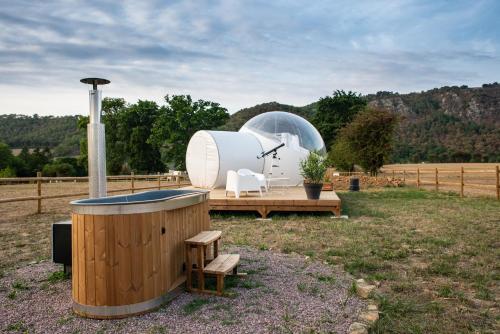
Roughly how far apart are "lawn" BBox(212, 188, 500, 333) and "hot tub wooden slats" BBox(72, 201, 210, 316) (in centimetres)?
202

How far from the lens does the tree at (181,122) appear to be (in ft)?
109

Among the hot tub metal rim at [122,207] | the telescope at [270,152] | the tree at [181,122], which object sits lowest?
the hot tub metal rim at [122,207]

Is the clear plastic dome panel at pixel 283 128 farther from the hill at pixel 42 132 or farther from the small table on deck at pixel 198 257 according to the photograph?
the hill at pixel 42 132

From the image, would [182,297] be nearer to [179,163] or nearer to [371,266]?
[371,266]

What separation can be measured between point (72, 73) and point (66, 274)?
8.91ft

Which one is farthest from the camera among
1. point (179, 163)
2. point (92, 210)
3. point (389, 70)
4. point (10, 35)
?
point (179, 163)

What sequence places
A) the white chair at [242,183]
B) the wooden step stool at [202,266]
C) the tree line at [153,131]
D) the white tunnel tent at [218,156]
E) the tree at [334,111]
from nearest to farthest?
the wooden step stool at [202,266], the white chair at [242,183], the white tunnel tent at [218,156], the tree line at [153,131], the tree at [334,111]

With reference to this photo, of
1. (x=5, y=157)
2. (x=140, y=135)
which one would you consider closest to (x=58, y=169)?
(x=5, y=157)

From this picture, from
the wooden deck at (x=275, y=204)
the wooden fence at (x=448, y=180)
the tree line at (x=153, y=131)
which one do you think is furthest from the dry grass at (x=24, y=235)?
the tree line at (x=153, y=131)

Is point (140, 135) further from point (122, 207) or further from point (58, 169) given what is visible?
point (122, 207)

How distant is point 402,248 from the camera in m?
6.16

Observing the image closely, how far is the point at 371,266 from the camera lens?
16.8 ft

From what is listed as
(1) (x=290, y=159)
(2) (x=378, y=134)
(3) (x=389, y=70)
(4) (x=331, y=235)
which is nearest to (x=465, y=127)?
(3) (x=389, y=70)

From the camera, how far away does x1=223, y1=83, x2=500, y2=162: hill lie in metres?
47.4
